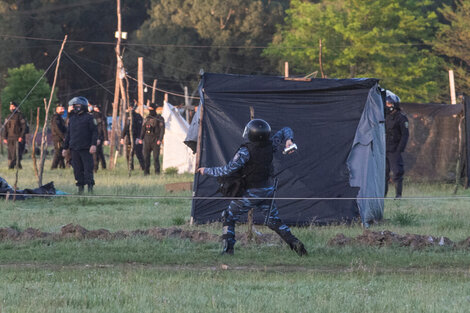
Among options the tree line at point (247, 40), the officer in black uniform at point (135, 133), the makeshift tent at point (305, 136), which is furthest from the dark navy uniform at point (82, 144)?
the tree line at point (247, 40)

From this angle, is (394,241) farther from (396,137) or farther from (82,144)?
(82,144)

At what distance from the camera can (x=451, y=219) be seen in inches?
563

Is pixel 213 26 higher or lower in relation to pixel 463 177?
higher

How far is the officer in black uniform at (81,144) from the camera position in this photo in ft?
57.6

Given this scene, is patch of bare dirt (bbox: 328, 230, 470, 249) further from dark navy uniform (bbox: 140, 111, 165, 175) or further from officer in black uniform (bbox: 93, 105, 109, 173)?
officer in black uniform (bbox: 93, 105, 109, 173)

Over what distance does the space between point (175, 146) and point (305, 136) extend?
12.9 meters

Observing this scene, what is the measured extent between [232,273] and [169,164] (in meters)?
17.0

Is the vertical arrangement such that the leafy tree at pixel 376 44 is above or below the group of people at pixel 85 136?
above

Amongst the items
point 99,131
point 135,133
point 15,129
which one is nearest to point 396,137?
point 135,133

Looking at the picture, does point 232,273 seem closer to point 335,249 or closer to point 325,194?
point 335,249

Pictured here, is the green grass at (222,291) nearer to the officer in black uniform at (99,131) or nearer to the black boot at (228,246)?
the black boot at (228,246)

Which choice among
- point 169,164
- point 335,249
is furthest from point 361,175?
point 169,164

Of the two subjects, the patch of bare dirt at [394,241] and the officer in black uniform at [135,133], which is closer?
the patch of bare dirt at [394,241]

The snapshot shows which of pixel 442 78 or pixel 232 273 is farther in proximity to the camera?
pixel 442 78
